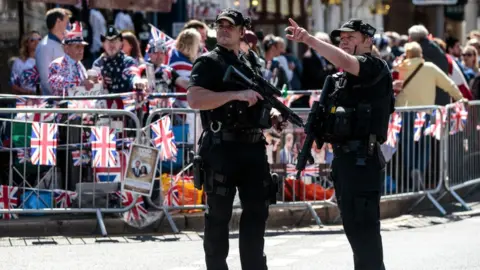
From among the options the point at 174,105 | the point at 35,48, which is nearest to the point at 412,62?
the point at 174,105

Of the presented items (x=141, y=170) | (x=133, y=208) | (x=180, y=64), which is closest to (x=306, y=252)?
(x=141, y=170)

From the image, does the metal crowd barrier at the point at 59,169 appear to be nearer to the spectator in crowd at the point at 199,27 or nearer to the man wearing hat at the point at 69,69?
the man wearing hat at the point at 69,69

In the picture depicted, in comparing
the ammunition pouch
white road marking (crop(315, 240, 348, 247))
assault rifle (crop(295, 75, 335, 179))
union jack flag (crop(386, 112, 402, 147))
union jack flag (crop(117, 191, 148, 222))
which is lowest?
white road marking (crop(315, 240, 348, 247))

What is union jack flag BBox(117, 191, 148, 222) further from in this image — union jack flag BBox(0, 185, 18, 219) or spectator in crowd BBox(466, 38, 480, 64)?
spectator in crowd BBox(466, 38, 480, 64)

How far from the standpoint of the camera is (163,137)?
39.9ft

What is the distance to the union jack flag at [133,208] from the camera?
1224 cm

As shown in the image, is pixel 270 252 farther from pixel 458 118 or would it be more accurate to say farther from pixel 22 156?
pixel 458 118

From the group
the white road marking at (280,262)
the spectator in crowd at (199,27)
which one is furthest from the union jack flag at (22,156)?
the spectator in crowd at (199,27)

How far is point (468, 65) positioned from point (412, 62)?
4.05 m

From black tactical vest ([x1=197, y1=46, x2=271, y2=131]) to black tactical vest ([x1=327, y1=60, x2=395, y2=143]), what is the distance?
45cm

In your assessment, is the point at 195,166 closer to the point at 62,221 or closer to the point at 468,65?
the point at 62,221

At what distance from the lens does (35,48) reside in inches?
567

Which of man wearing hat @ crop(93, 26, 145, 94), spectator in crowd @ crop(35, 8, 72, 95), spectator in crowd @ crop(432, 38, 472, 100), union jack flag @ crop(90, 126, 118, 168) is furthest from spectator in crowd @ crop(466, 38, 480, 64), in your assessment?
union jack flag @ crop(90, 126, 118, 168)

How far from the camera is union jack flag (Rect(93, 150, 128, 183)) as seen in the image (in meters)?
12.2
